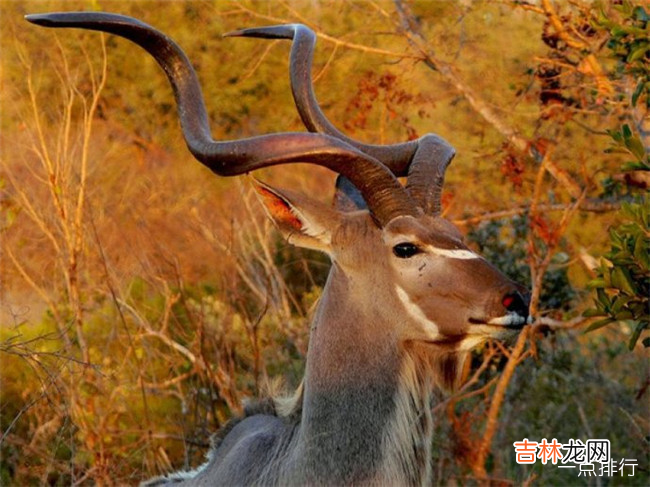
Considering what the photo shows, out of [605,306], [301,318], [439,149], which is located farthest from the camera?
[301,318]

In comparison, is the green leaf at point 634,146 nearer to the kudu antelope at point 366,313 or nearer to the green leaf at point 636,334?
the green leaf at point 636,334

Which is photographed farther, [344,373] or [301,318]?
[301,318]

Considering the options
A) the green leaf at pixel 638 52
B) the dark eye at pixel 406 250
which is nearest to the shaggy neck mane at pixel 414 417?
the dark eye at pixel 406 250

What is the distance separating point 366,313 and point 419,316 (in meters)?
0.16

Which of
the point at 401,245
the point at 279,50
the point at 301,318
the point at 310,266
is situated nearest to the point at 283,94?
the point at 279,50

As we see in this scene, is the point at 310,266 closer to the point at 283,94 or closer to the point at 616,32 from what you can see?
the point at 616,32

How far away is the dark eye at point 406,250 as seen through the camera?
3533 mm

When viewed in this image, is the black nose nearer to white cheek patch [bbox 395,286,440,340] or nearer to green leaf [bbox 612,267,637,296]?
white cheek patch [bbox 395,286,440,340]

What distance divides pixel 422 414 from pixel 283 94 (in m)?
12.3

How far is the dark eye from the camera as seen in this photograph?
11.6 feet

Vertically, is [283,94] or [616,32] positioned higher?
[616,32]

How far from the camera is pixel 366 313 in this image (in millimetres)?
3547

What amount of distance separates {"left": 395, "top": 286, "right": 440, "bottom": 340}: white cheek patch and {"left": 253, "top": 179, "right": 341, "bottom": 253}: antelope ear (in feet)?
1.00

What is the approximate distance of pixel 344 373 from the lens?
11.5 feet
